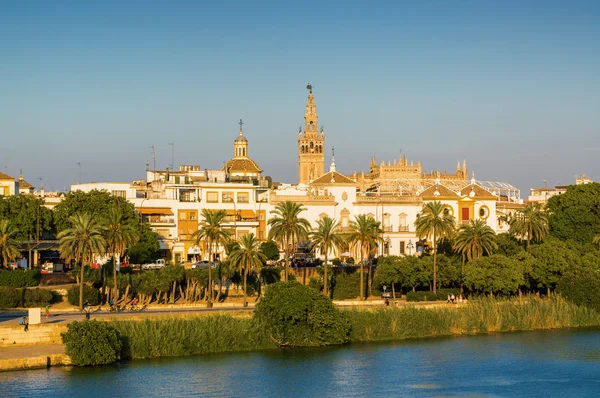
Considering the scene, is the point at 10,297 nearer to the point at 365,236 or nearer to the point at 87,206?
the point at 87,206

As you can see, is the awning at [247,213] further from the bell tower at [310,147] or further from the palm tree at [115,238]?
the bell tower at [310,147]

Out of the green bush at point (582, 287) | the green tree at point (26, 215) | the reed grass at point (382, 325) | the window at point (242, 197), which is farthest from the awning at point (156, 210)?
the green bush at point (582, 287)

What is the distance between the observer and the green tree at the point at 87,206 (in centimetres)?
8225

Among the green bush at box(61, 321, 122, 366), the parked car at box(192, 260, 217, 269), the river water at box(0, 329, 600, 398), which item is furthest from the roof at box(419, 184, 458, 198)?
the green bush at box(61, 321, 122, 366)

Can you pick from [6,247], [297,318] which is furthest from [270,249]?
[297,318]

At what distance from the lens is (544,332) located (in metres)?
67.6

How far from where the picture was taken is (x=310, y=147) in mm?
146000

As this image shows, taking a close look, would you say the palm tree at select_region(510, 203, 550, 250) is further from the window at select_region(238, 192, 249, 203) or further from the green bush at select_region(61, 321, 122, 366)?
the green bush at select_region(61, 321, 122, 366)

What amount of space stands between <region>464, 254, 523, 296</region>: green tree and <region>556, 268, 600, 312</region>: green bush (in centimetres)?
294

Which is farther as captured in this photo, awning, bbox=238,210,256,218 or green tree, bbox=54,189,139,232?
awning, bbox=238,210,256,218

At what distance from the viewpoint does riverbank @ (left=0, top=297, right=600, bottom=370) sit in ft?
188

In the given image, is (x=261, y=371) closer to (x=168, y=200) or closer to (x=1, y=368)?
(x=1, y=368)

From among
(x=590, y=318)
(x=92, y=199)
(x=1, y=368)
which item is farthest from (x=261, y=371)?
(x=92, y=199)

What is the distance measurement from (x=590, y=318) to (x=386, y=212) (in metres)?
25.4
